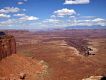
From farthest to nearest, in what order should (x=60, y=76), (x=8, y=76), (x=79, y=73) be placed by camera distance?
(x=79, y=73) < (x=60, y=76) < (x=8, y=76)

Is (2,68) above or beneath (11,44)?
beneath

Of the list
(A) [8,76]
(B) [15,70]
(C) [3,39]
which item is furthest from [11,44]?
(A) [8,76]

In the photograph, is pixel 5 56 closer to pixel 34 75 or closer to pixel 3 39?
pixel 3 39

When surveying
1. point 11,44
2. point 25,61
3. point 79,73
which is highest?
point 11,44

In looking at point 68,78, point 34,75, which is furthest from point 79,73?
point 34,75

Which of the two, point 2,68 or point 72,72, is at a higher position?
point 2,68

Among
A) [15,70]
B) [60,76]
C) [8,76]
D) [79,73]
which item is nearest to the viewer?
[8,76]

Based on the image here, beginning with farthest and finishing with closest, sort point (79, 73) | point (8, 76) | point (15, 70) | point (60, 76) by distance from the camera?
1. point (79, 73)
2. point (60, 76)
3. point (15, 70)
4. point (8, 76)

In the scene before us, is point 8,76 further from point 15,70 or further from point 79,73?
point 79,73

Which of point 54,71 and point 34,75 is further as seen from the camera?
point 54,71
